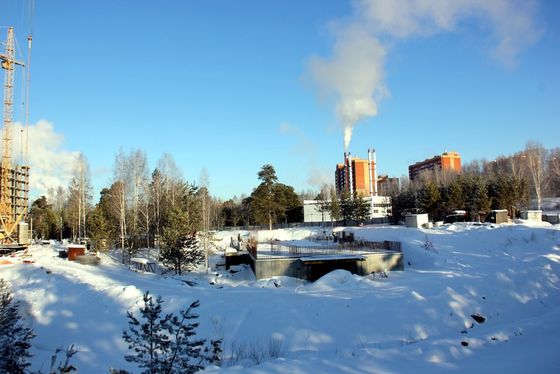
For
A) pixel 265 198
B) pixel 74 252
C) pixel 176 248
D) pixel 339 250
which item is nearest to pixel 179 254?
pixel 176 248

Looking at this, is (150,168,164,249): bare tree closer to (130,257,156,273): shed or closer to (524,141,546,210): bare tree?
(130,257,156,273): shed

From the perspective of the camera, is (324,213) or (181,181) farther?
(324,213)

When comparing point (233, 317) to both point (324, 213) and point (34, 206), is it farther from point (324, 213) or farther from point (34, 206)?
point (34, 206)

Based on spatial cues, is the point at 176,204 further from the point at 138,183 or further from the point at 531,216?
the point at 531,216

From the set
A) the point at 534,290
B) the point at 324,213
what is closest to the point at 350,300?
the point at 534,290

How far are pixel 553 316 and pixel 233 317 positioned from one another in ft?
31.9

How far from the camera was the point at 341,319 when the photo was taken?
46.5ft

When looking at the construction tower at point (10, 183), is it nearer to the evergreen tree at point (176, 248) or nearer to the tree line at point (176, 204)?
the tree line at point (176, 204)

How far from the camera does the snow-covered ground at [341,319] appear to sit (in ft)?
26.9

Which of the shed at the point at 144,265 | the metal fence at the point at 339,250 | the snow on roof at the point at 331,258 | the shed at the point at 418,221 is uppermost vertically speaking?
the shed at the point at 418,221

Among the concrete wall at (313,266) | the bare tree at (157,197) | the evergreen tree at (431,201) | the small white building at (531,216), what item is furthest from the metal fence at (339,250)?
the evergreen tree at (431,201)

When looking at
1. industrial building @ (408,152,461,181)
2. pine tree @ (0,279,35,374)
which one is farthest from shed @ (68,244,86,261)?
industrial building @ (408,152,461,181)

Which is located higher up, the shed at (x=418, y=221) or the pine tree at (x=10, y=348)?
the shed at (x=418, y=221)

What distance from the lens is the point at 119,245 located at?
44.5m
